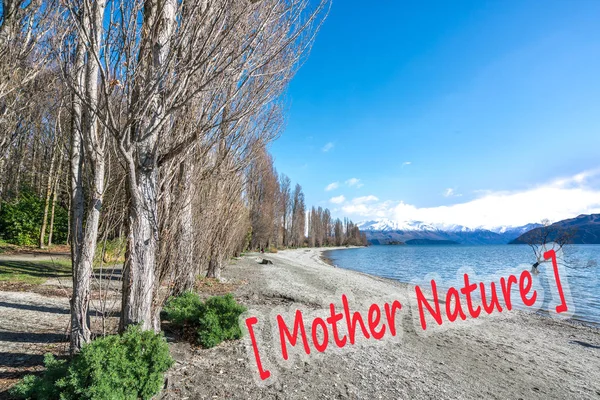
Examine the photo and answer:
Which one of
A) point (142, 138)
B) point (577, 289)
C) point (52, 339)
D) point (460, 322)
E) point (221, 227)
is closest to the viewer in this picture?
point (142, 138)

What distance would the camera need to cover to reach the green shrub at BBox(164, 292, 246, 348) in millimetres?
4379

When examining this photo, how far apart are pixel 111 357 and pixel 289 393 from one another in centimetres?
186

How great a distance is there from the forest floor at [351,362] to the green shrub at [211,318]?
0.52 ft

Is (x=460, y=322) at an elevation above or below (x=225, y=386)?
below

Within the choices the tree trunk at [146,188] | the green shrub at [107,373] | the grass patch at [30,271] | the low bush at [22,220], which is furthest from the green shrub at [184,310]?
the low bush at [22,220]

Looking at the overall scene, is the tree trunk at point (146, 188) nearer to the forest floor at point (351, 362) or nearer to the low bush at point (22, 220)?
the forest floor at point (351, 362)

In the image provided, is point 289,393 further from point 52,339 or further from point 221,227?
point 221,227

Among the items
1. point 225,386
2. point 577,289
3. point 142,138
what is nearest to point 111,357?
point 225,386

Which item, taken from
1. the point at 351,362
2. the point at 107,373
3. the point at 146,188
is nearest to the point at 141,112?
the point at 146,188

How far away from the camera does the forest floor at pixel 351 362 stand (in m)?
3.51

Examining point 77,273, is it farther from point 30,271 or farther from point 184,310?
point 30,271

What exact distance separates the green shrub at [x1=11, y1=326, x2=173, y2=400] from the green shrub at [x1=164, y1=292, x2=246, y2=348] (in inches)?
52.0

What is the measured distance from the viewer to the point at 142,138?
11.0ft

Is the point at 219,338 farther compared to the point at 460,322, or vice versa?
the point at 460,322
